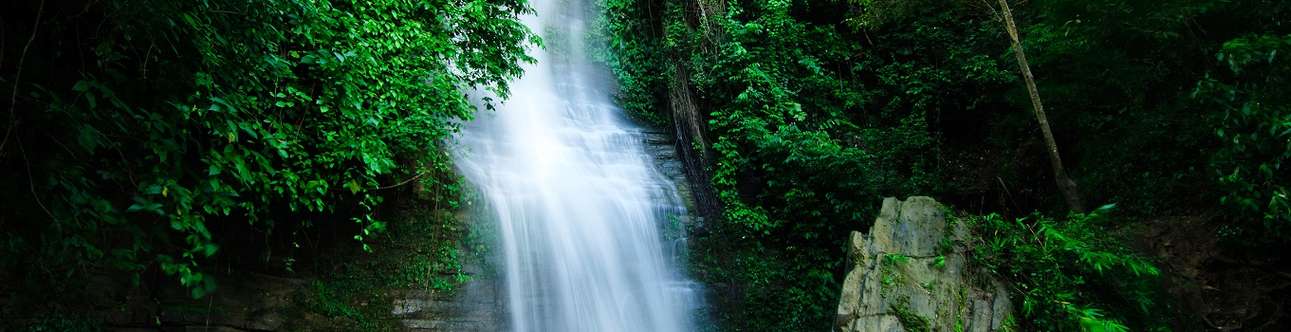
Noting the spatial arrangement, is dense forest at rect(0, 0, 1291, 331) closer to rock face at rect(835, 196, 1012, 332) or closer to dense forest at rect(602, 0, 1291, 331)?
dense forest at rect(602, 0, 1291, 331)

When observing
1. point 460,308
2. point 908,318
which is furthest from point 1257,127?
point 460,308

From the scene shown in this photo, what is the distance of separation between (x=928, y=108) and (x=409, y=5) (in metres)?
8.06

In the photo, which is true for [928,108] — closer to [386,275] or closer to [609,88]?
[609,88]

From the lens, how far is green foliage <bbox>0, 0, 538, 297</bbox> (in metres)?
3.18

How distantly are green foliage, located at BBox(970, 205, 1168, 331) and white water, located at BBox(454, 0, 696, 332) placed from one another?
151 inches

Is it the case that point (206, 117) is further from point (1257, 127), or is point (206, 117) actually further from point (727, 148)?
point (727, 148)

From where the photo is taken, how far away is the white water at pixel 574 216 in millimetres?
6949

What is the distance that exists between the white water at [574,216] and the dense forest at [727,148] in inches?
20.5

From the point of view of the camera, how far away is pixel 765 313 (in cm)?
776

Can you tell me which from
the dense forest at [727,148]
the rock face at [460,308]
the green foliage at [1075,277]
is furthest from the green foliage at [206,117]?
the green foliage at [1075,277]

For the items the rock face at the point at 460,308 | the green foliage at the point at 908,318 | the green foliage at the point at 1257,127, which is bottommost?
the green foliage at the point at 908,318

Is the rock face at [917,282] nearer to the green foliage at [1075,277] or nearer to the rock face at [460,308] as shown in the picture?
the green foliage at [1075,277]

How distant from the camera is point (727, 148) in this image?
948 centimetres

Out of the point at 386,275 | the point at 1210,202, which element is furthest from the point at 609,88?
the point at 1210,202
